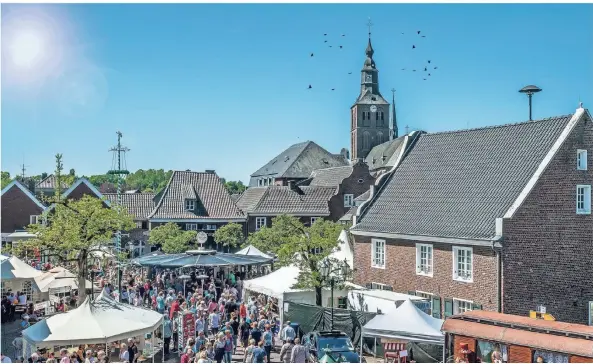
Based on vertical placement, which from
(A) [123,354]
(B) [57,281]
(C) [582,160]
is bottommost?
(A) [123,354]

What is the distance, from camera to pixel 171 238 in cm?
5100

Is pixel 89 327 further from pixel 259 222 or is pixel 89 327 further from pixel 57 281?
pixel 259 222

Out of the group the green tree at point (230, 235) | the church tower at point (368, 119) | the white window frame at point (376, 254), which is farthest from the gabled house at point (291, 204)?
the church tower at point (368, 119)

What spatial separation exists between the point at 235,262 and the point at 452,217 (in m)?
11.5

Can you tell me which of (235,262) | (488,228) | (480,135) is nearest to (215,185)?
(235,262)

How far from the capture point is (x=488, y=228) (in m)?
26.6

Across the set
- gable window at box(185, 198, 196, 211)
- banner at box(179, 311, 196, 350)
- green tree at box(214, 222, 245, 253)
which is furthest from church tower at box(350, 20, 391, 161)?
banner at box(179, 311, 196, 350)

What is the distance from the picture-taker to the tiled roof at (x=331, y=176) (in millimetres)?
67938

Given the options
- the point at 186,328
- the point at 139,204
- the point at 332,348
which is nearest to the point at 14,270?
the point at 186,328

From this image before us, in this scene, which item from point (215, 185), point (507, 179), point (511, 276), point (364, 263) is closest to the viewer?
point (511, 276)

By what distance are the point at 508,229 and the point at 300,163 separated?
231 feet

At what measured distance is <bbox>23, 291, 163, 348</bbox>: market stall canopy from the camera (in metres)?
18.2

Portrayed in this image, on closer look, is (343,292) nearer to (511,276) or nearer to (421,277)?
(421,277)

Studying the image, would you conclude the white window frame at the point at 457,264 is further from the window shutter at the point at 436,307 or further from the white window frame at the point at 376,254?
the white window frame at the point at 376,254
